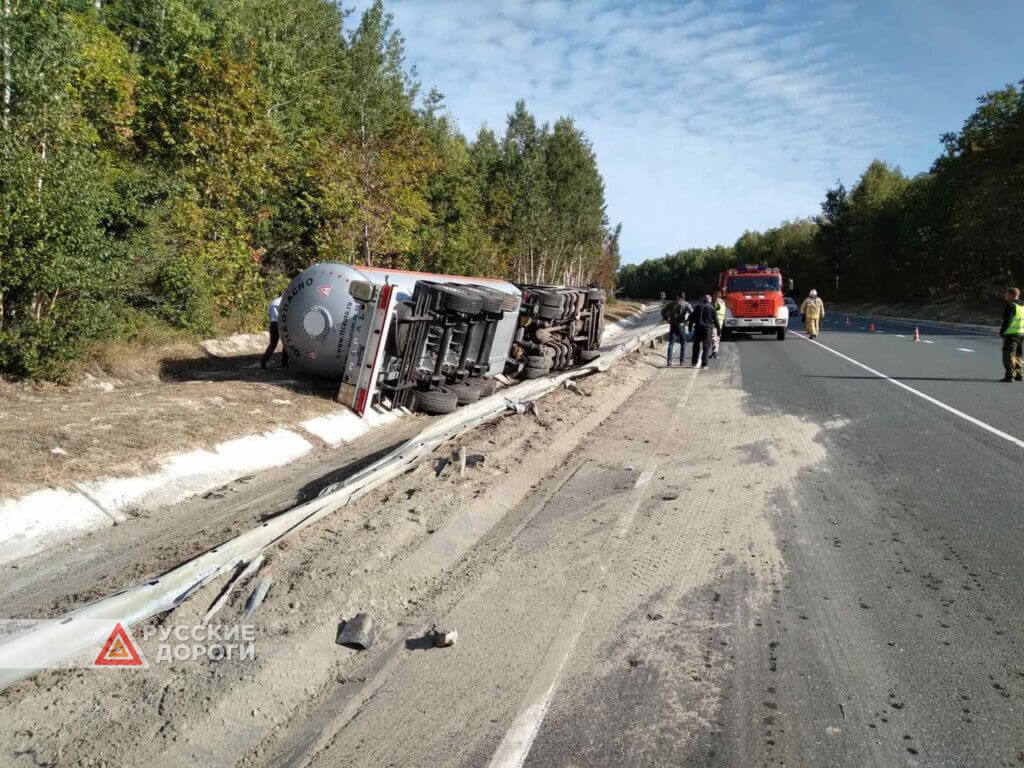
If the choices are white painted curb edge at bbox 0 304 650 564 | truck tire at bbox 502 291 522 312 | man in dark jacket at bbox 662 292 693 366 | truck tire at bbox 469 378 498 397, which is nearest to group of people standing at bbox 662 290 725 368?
man in dark jacket at bbox 662 292 693 366

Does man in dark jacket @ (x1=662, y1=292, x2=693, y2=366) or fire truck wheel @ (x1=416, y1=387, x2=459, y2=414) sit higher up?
man in dark jacket @ (x1=662, y1=292, x2=693, y2=366)

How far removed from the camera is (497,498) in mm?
5957

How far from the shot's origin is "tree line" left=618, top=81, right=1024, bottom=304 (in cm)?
4381

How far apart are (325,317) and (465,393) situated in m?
2.47

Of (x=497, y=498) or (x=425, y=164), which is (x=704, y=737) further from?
(x=425, y=164)

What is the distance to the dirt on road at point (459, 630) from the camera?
9.24 ft

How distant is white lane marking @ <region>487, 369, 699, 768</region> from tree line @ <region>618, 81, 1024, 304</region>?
49.4 meters

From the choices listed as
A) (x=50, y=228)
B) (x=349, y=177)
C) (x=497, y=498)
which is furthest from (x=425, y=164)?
(x=497, y=498)

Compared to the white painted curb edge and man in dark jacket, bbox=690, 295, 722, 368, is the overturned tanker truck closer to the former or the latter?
the white painted curb edge

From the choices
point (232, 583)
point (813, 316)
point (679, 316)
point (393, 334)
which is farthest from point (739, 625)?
point (813, 316)

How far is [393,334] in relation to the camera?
9336 millimetres

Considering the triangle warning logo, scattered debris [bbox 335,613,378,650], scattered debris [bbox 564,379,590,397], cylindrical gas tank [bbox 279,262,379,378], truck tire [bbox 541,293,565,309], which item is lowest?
the triangle warning logo

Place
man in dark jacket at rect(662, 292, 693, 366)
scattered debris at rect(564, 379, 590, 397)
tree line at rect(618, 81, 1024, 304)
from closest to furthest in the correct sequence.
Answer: scattered debris at rect(564, 379, 590, 397) < man in dark jacket at rect(662, 292, 693, 366) < tree line at rect(618, 81, 1024, 304)

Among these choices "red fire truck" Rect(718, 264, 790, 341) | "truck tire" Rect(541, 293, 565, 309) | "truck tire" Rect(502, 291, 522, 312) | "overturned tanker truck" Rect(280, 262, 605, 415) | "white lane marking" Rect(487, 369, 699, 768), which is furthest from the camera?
"red fire truck" Rect(718, 264, 790, 341)
